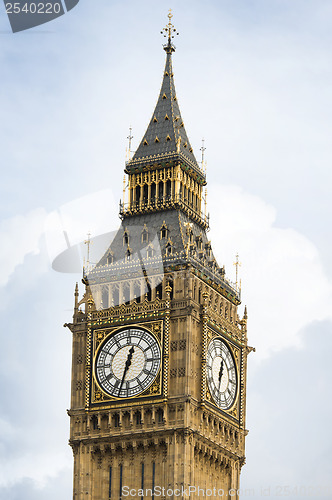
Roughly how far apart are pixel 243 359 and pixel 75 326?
987 centimetres

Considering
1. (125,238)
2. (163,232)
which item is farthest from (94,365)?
(163,232)

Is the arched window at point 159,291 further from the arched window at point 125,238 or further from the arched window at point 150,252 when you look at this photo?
the arched window at point 125,238

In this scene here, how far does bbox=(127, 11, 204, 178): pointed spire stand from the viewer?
114125 millimetres

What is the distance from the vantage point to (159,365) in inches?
4171

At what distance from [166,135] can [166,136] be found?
14 cm

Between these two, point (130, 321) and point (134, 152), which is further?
point (134, 152)

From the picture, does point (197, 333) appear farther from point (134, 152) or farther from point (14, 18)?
point (14, 18)

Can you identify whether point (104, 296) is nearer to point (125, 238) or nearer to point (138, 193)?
point (125, 238)

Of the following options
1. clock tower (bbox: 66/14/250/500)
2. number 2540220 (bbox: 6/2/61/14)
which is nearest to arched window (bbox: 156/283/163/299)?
clock tower (bbox: 66/14/250/500)

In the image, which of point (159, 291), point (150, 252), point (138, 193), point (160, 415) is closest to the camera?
point (160, 415)

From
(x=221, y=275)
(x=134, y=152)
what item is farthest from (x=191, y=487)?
(x=134, y=152)

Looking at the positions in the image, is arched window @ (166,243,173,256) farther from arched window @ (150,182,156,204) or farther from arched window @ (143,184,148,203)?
arched window @ (143,184,148,203)

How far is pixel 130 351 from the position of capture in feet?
351

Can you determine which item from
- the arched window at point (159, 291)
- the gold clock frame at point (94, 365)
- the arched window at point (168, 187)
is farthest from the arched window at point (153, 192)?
the gold clock frame at point (94, 365)
